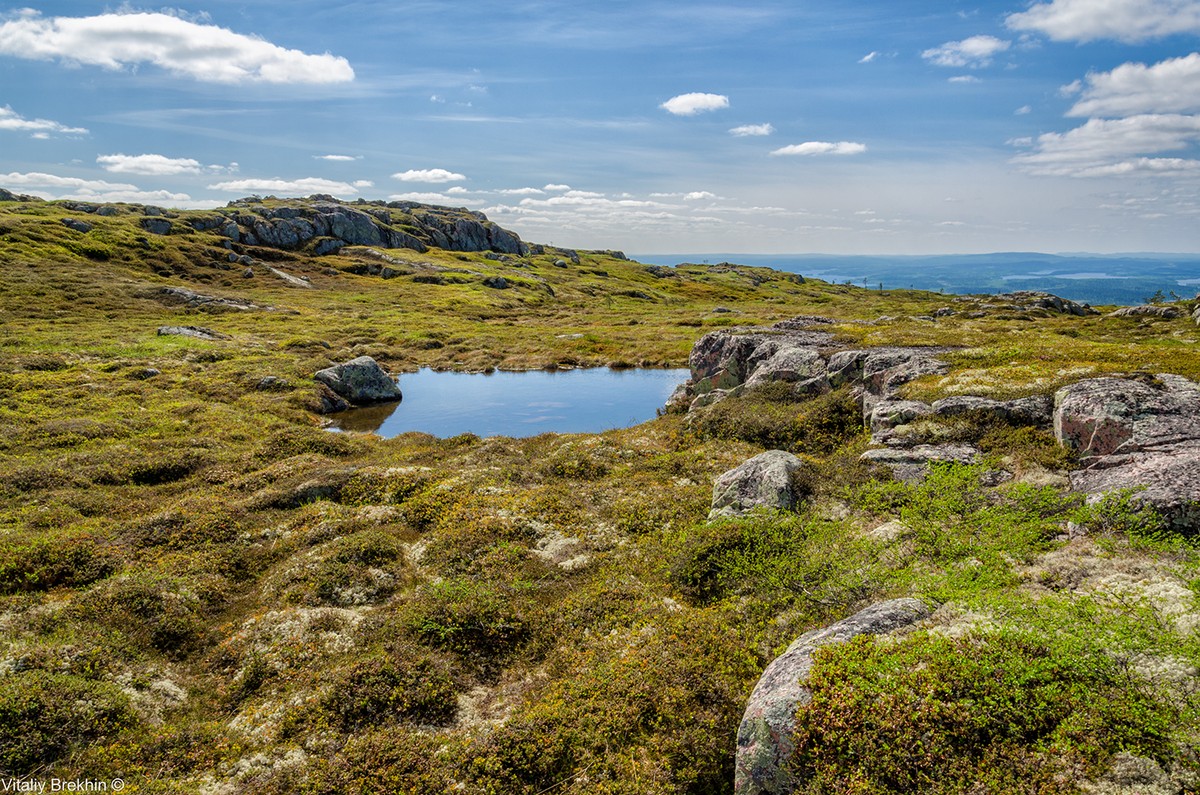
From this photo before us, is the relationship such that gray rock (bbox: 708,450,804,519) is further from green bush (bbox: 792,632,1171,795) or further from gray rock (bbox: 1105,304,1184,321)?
gray rock (bbox: 1105,304,1184,321)

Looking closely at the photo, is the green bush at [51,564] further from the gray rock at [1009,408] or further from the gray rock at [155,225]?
the gray rock at [155,225]

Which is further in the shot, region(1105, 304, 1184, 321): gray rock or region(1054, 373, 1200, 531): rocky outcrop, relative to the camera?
region(1105, 304, 1184, 321): gray rock

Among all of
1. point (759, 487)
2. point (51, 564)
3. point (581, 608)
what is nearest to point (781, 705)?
point (581, 608)

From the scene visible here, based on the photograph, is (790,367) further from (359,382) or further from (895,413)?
(359,382)

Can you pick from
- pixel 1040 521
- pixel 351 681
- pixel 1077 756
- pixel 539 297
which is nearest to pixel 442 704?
pixel 351 681

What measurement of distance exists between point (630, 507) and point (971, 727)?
1602 centimetres

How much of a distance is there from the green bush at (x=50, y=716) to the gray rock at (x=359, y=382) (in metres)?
46.7

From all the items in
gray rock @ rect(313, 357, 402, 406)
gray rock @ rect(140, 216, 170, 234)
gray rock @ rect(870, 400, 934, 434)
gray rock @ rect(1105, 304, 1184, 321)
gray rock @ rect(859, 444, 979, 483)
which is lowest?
gray rock @ rect(313, 357, 402, 406)

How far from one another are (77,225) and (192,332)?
116 m

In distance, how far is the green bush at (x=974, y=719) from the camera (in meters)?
8.35

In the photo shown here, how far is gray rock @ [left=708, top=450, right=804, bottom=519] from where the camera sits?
68.5ft

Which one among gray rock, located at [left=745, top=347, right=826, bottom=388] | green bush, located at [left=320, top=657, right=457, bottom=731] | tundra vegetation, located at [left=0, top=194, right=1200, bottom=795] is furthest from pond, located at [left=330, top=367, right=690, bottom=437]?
green bush, located at [left=320, top=657, right=457, bottom=731]

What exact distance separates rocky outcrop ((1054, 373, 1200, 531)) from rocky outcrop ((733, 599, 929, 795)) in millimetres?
8008

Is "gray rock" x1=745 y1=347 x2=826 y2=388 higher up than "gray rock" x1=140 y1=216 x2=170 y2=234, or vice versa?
"gray rock" x1=140 y1=216 x2=170 y2=234
